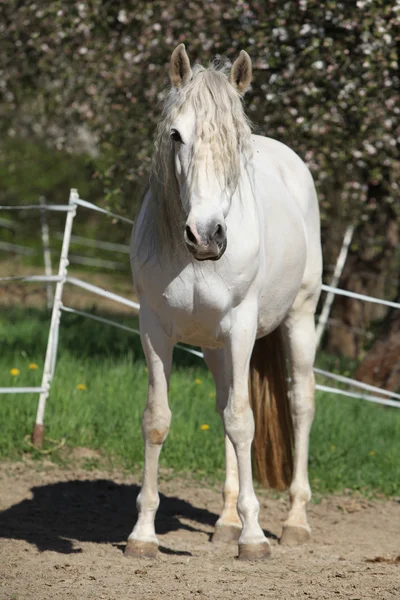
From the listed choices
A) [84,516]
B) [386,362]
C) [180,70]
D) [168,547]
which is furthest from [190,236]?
[386,362]

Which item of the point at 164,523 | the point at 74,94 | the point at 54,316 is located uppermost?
the point at 74,94

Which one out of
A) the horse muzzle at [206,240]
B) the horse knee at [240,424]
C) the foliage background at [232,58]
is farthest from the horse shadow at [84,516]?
the foliage background at [232,58]

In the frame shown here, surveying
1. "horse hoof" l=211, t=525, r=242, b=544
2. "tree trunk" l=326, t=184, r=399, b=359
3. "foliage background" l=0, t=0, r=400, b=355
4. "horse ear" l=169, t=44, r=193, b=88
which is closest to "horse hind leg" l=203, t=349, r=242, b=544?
"horse hoof" l=211, t=525, r=242, b=544

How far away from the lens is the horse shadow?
15.6 ft

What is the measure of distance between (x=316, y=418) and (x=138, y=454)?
4.85ft

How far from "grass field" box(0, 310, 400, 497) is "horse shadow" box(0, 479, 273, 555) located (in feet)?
1.28

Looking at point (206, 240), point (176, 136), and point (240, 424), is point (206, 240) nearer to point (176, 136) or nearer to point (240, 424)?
point (176, 136)

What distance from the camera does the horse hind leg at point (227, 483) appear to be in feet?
16.5

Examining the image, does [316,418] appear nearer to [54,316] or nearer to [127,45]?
[54,316]

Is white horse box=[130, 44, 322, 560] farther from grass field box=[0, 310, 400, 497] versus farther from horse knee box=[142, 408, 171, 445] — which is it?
grass field box=[0, 310, 400, 497]

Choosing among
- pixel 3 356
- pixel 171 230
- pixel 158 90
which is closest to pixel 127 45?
pixel 158 90

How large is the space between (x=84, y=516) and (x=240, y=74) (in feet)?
8.69

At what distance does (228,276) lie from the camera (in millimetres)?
4180

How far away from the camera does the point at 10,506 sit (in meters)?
5.25
